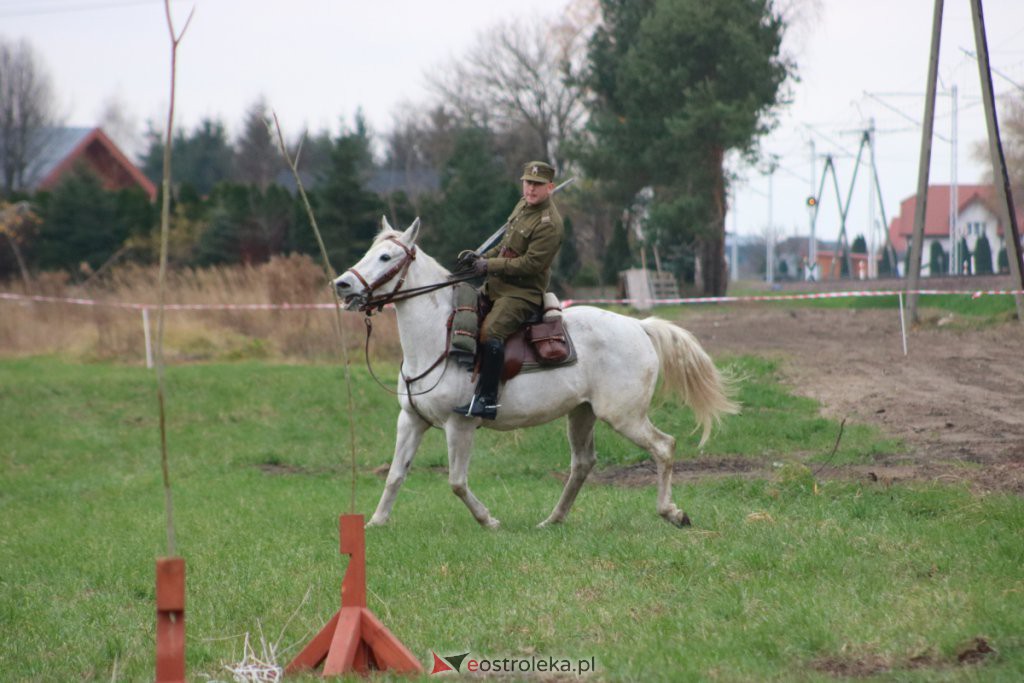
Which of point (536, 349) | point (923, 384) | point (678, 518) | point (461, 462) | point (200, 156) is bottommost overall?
point (678, 518)

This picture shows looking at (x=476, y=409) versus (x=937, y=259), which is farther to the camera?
(x=937, y=259)

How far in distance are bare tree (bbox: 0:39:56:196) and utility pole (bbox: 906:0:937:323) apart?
51607 mm

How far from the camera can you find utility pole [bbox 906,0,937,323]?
866 inches

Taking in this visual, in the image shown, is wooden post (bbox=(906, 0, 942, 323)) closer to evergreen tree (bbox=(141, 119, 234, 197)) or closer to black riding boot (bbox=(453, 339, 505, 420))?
black riding boot (bbox=(453, 339, 505, 420))

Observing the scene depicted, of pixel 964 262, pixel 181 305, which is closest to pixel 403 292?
pixel 181 305

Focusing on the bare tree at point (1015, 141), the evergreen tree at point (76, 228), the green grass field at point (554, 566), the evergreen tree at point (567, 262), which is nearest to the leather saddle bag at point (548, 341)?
the green grass field at point (554, 566)

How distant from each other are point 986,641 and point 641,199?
49.9 meters

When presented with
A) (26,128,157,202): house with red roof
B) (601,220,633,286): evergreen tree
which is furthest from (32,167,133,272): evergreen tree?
(26,128,157,202): house with red roof

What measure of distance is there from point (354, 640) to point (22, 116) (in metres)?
65.6

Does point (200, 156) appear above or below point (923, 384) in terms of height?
above

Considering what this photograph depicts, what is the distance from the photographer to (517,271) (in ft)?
31.5

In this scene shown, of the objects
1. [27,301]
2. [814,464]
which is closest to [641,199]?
[27,301]

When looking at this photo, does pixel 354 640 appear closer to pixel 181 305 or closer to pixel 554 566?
pixel 554 566

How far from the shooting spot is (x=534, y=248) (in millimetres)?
9609
